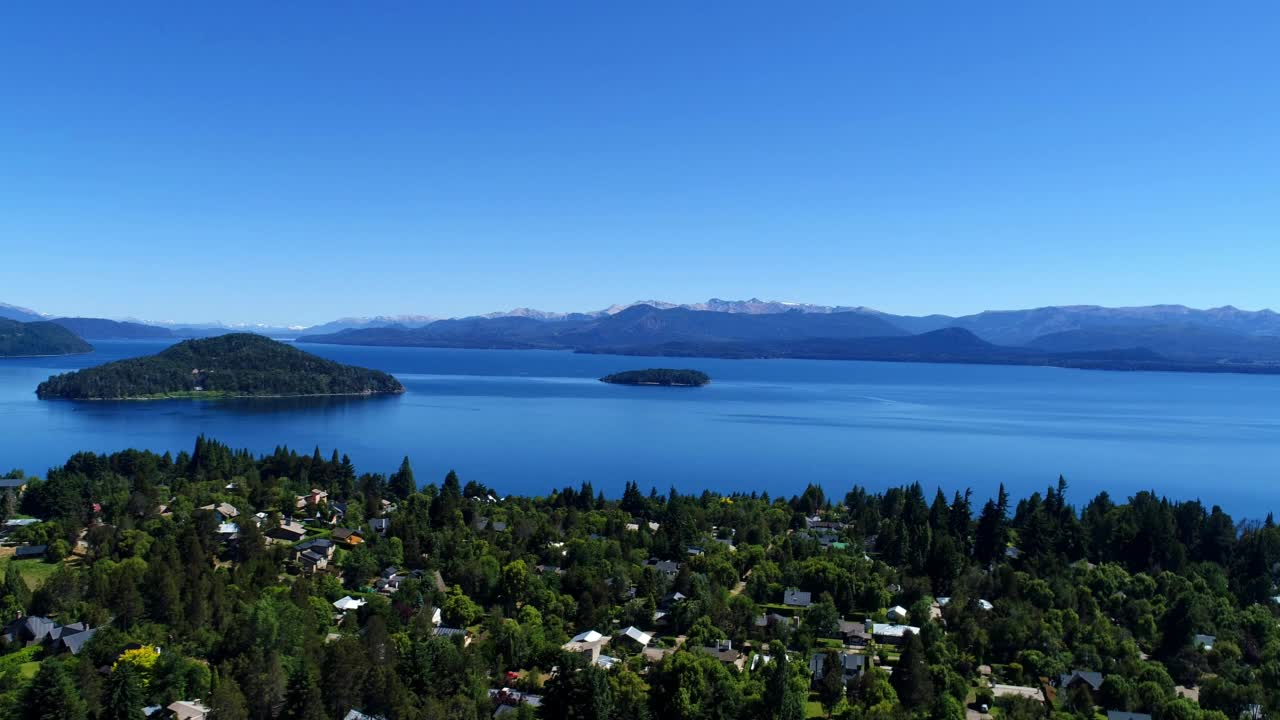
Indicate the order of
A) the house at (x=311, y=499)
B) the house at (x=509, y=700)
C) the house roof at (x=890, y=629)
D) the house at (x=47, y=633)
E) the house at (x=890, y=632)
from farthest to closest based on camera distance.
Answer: the house at (x=311, y=499) < the house roof at (x=890, y=629) < the house at (x=890, y=632) < the house at (x=47, y=633) < the house at (x=509, y=700)

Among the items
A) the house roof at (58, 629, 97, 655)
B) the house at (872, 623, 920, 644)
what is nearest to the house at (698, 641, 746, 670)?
the house at (872, 623, 920, 644)

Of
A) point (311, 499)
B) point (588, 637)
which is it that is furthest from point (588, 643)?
point (311, 499)

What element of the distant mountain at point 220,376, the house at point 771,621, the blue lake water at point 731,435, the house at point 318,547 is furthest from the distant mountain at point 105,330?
the house at point 771,621

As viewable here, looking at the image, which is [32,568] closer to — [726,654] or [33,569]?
[33,569]

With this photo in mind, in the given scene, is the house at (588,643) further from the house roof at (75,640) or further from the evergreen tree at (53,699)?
the house roof at (75,640)

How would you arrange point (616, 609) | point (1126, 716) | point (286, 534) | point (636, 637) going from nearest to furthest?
point (1126, 716)
point (636, 637)
point (616, 609)
point (286, 534)
